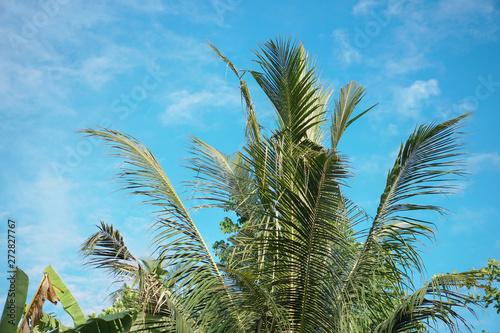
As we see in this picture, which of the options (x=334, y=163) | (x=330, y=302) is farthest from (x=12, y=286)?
(x=334, y=163)

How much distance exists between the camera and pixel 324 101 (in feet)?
25.3

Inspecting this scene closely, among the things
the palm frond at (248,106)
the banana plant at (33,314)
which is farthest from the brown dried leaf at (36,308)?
the palm frond at (248,106)

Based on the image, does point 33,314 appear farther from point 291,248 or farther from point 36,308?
point 291,248

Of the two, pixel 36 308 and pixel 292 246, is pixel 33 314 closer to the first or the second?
pixel 36 308

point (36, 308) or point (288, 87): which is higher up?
point (288, 87)

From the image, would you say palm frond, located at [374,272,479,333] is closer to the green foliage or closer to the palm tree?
the palm tree

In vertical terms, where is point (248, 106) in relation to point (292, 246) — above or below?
above

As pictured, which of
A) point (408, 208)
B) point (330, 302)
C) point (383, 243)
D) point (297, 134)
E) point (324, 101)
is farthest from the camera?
point (324, 101)

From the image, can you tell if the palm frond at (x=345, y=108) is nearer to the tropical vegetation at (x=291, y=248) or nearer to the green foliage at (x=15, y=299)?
the tropical vegetation at (x=291, y=248)

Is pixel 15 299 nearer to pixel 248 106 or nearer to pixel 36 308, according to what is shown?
pixel 36 308

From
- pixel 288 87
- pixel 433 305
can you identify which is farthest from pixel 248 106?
pixel 433 305

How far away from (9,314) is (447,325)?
5988 millimetres

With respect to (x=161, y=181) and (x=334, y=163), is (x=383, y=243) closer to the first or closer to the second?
(x=334, y=163)

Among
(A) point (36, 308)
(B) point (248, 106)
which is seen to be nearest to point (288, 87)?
(B) point (248, 106)
